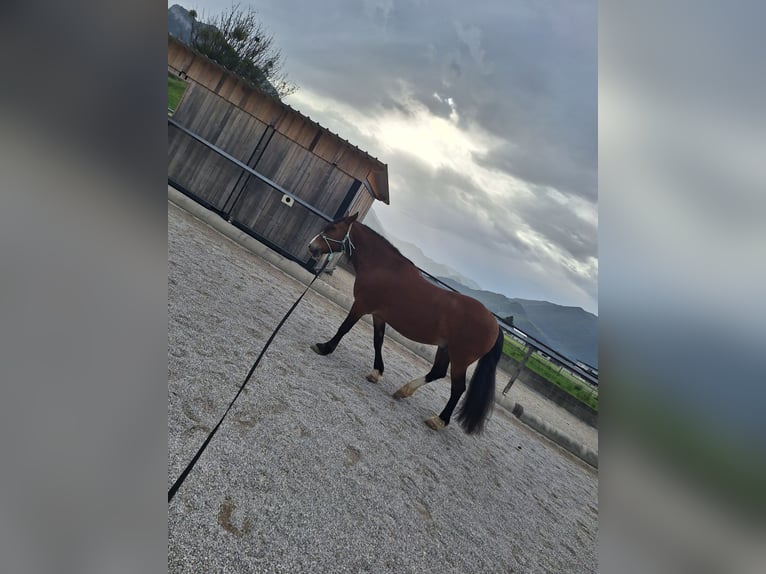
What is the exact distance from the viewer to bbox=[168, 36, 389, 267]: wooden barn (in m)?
9.00

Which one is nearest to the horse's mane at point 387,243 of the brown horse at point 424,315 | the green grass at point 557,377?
the brown horse at point 424,315

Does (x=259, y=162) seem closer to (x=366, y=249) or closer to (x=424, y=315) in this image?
(x=366, y=249)

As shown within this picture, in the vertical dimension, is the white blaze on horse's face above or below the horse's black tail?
above

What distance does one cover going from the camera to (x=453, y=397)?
4.20 metres

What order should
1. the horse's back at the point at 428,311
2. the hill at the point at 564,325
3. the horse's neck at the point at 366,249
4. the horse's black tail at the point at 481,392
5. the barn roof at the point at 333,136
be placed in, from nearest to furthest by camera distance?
the hill at the point at 564,325 → the horse's back at the point at 428,311 → the horse's black tail at the point at 481,392 → the horse's neck at the point at 366,249 → the barn roof at the point at 333,136

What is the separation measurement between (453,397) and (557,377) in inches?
466

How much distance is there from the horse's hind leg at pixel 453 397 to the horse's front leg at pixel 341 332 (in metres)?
1.04

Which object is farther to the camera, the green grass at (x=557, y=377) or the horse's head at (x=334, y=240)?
the green grass at (x=557, y=377)

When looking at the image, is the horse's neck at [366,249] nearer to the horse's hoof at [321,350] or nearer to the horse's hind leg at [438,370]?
the horse's hoof at [321,350]

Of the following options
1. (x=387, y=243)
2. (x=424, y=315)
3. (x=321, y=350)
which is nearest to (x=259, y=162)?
(x=387, y=243)

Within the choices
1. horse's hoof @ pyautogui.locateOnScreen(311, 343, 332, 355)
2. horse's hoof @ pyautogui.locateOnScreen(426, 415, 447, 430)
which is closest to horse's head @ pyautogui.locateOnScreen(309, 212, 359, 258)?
horse's hoof @ pyautogui.locateOnScreen(311, 343, 332, 355)

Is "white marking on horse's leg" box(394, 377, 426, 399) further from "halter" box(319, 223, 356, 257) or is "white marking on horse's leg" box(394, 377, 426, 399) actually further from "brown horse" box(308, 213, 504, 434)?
"halter" box(319, 223, 356, 257)

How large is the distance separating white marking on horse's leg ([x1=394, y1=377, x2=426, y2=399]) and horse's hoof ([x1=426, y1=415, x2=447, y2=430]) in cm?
32

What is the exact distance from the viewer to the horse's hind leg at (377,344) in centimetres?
437
